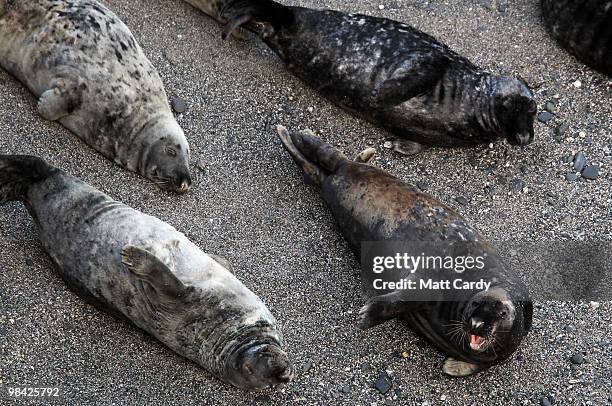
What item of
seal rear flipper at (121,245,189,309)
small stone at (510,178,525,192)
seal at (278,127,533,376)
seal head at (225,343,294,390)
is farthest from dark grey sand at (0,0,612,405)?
seal rear flipper at (121,245,189,309)

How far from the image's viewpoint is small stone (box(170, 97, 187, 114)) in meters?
5.59

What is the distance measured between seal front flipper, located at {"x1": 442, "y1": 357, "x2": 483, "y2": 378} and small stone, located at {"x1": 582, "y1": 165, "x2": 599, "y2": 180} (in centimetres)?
143

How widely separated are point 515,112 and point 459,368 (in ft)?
5.12

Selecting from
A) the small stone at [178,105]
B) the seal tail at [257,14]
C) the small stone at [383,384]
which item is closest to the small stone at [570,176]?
the small stone at [383,384]

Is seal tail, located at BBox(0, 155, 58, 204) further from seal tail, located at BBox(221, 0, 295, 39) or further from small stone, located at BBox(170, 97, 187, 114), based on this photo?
seal tail, located at BBox(221, 0, 295, 39)

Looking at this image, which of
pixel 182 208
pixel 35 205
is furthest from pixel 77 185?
pixel 182 208

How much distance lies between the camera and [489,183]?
17.8 ft

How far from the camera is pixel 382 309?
4.59m

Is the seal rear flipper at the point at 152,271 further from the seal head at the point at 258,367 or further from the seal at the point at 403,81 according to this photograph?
the seal at the point at 403,81

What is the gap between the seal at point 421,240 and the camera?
4496 millimetres

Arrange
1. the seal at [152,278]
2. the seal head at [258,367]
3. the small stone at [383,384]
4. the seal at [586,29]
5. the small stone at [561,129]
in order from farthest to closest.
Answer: the seal at [586,29]
the small stone at [561,129]
the small stone at [383,384]
the seal at [152,278]
the seal head at [258,367]

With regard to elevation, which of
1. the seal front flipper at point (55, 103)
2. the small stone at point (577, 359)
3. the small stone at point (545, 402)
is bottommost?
the small stone at point (545, 402)

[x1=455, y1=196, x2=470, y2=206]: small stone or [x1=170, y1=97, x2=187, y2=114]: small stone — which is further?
[x1=170, y1=97, x2=187, y2=114]: small stone

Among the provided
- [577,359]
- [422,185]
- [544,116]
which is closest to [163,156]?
[422,185]
